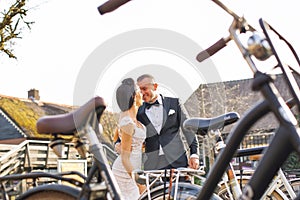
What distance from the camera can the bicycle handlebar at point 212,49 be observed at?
6.84 ft

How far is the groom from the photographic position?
459 centimetres

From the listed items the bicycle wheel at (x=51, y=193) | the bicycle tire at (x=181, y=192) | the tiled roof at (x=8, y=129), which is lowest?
the bicycle tire at (x=181, y=192)

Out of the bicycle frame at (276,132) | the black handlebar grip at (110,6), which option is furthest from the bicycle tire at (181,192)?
the black handlebar grip at (110,6)

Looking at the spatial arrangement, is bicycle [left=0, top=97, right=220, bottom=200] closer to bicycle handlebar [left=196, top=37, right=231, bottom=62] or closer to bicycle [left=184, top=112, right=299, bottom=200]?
bicycle handlebar [left=196, top=37, right=231, bottom=62]

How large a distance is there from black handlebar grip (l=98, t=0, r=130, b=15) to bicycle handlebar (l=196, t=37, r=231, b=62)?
0.43m

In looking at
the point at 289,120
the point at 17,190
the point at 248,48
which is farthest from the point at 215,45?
the point at 17,190

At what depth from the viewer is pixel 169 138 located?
4660 mm

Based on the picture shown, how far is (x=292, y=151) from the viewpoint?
1625mm

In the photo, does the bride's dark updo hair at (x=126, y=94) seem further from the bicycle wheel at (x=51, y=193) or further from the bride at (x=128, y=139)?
the bicycle wheel at (x=51, y=193)

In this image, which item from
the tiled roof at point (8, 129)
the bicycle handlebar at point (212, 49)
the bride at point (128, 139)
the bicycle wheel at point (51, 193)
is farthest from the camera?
the tiled roof at point (8, 129)

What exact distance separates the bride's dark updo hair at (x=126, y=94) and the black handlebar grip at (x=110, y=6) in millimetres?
2390

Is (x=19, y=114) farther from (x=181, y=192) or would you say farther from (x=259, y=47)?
(x=259, y=47)

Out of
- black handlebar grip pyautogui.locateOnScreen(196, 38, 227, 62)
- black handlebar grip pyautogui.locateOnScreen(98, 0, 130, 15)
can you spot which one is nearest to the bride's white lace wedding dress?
black handlebar grip pyautogui.locateOnScreen(196, 38, 227, 62)

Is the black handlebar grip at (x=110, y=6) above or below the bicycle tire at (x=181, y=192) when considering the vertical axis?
above
